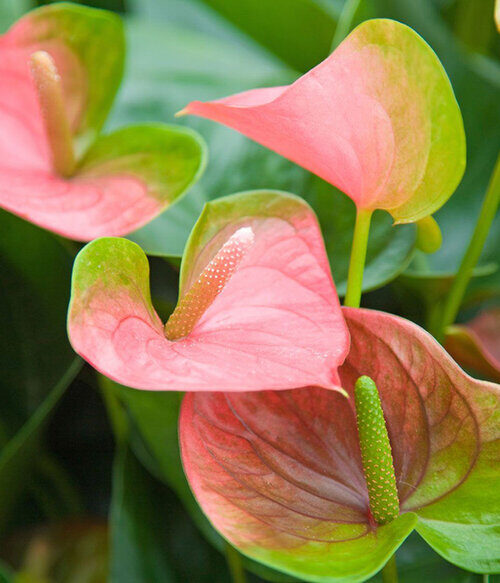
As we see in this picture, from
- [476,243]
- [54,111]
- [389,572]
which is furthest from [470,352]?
[54,111]

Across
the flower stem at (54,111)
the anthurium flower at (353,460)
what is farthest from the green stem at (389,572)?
the flower stem at (54,111)

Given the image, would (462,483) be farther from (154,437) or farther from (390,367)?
(154,437)

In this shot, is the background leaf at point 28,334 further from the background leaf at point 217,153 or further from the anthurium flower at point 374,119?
the anthurium flower at point 374,119

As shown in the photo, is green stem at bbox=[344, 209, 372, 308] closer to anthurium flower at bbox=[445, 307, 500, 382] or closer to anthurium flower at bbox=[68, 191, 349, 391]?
anthurium flower at bbox=[68, 191, 349, 391]

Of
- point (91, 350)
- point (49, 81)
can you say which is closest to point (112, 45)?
point (49, 81)

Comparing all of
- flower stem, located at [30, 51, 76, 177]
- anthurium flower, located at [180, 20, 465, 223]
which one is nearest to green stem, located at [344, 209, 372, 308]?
anthurium flower, located at [180, 20, 465, 223]

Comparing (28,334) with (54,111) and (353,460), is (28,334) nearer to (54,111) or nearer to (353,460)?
(54,111)
